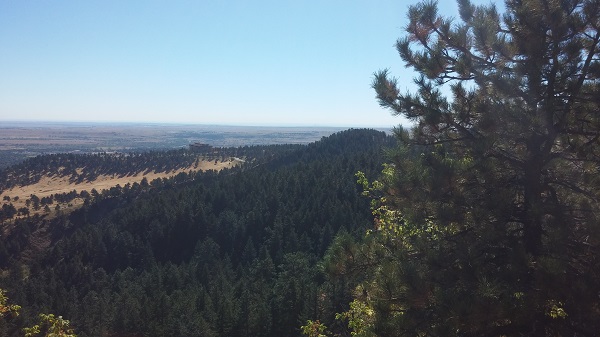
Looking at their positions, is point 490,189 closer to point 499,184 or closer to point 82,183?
point 499,184

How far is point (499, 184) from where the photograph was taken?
769cm

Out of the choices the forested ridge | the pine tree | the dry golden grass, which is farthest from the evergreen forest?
the dry golden grass

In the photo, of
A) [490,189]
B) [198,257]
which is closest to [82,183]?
[198,257]

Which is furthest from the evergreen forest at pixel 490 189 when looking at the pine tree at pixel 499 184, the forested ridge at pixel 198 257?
the forested ridge at pixel 198 257

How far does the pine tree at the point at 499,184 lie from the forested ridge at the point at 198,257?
2449 cm

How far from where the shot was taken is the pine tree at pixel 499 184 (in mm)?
6703

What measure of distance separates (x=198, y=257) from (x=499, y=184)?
189 ft

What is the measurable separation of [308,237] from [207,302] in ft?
73.1

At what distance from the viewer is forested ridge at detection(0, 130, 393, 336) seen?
120 ft

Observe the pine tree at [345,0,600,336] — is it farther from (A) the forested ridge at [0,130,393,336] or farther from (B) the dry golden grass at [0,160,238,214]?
(B) the dry golden grass at [0,160,238,214]

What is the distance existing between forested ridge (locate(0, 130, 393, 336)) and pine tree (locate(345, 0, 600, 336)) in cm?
2449

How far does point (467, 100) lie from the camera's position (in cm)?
797

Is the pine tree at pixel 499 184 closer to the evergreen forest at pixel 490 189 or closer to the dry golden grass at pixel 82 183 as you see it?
the evergreen forest at pixel 490 189

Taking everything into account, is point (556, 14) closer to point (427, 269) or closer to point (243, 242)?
point (427, 269)
